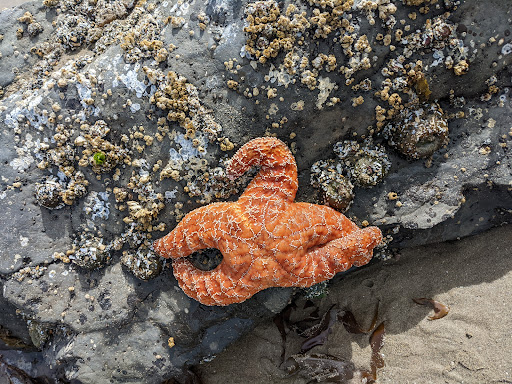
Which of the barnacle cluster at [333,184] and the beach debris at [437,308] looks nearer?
the barnacle cluster at [333,184]

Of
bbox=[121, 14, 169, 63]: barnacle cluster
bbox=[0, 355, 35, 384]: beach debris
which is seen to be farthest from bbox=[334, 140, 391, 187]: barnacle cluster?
bbox=[0, 355, 35, 384]: beach debris

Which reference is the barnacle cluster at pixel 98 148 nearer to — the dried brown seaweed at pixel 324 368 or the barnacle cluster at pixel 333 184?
the barnacle cluster at pixel 333 184

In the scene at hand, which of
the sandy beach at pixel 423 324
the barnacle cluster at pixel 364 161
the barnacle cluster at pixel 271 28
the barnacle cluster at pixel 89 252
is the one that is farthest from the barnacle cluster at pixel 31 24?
the sandy beach at pixel 423 324

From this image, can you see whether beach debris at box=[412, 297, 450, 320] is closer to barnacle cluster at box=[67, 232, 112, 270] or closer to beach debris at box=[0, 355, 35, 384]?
barnacle cluster at box=[67, 232, 112, 270]

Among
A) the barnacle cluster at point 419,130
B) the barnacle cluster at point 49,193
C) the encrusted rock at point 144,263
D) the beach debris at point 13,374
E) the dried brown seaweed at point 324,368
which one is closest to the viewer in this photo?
the barnacle cluster at point 419,130

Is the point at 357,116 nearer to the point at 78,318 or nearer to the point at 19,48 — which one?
the point at 78,318

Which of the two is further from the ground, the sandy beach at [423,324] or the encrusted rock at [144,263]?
the encrusted rock at [144,263]

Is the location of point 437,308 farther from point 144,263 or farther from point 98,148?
point 98,148

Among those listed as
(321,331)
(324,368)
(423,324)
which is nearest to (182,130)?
(321,331)
